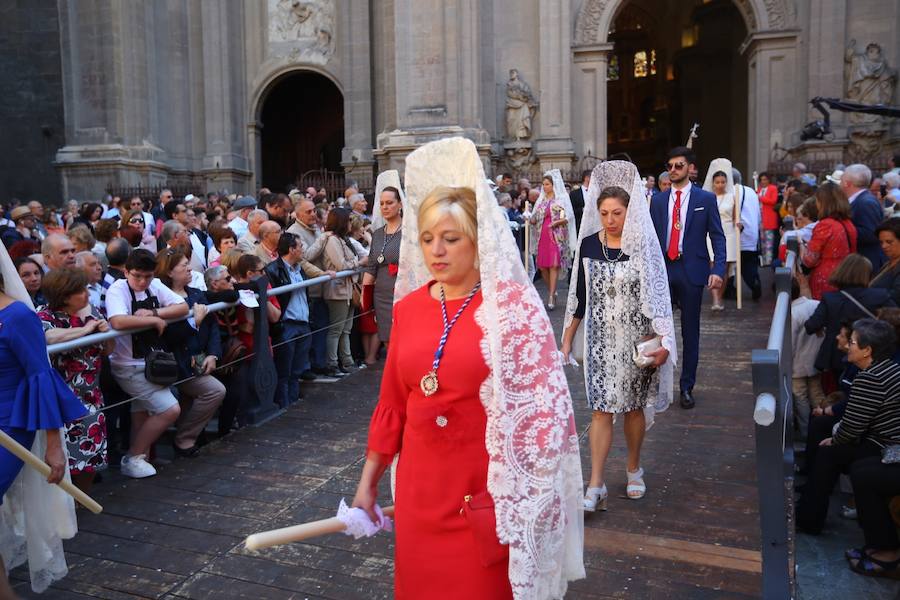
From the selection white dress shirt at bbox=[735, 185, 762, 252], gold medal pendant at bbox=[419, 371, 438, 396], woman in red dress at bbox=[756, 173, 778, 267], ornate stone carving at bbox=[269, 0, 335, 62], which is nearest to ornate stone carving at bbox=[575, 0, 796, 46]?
ornate stone carving at bbox=[269, 0, 335, 62]

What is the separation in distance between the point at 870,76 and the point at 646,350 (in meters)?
19.2

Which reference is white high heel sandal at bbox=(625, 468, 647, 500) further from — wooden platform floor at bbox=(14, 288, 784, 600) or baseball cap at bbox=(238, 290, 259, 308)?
baseball cap at bbox=(238, 290, 259, 308)

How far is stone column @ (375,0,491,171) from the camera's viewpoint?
67.2 feet

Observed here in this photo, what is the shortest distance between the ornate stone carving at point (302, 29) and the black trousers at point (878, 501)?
21.0m

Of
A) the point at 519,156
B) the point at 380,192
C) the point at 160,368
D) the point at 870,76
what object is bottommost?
the point at 160,368

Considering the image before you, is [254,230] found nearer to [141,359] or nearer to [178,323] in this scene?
[178,323]

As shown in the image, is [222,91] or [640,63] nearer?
[222,91]

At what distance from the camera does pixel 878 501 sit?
219 inches

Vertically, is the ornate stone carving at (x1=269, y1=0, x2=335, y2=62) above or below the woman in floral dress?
above

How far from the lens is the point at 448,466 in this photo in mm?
2861

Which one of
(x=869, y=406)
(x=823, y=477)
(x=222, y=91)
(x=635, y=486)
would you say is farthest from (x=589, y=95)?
(x=635, y=486)

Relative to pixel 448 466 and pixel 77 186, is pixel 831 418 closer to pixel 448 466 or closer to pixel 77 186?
pixel 448 466

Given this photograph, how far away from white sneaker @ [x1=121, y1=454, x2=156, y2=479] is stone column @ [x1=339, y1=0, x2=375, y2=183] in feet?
57.2

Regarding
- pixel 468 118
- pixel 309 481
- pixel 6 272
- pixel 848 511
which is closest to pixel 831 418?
pixel 848 511
